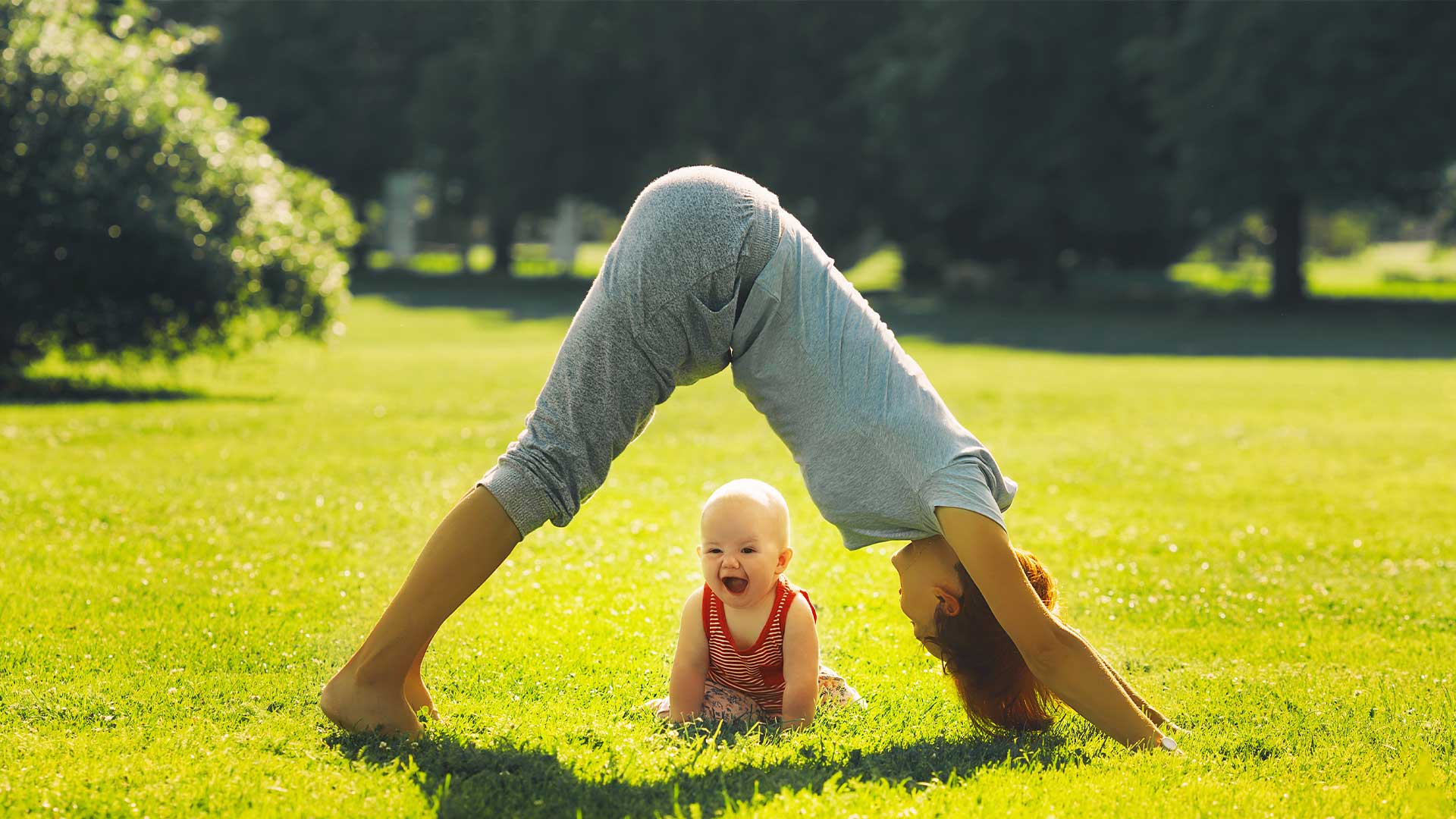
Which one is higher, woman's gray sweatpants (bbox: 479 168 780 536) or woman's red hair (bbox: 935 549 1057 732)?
woman's gray sweatpants (bbox: 479 168 780 536)

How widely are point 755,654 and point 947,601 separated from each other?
0.64 metres

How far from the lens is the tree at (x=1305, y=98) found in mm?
31891

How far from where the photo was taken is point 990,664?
4.10 metres

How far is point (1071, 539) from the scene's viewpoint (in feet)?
25.8

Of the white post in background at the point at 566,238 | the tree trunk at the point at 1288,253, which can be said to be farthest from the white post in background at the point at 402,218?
the tree trunk at the point at 1288,253

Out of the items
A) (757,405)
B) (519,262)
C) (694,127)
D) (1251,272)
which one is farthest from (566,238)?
(757,405)

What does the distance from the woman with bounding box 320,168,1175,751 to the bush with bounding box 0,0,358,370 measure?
40.5ft

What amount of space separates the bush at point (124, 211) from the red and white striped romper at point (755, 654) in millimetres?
12123

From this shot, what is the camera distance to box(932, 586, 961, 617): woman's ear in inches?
157

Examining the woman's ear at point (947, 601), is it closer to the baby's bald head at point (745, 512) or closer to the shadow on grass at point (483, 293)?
the baby's bald head at point (745, 512)

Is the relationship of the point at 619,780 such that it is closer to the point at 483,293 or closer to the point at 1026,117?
the point at 1026,117

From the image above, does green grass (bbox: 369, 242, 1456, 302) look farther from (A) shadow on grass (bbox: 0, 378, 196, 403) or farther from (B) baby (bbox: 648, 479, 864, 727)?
(B) baby (bbox: 648, 479, 864, 727)

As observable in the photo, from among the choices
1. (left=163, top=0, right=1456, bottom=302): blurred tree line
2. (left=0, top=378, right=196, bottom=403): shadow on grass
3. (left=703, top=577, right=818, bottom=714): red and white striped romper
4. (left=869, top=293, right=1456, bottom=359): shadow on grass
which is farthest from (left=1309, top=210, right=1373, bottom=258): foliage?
(left=703, top=577, right=818, bottom=714): red and white striped romper

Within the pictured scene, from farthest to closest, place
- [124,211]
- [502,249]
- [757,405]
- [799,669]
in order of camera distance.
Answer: [502,249] → [124,211] → [799,669] → [757,405]
